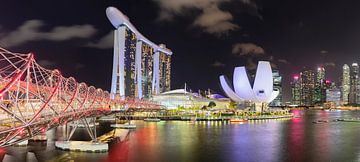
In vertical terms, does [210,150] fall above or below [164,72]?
below

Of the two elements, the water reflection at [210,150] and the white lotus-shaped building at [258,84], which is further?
the white lotus-shaped building at [258,84]

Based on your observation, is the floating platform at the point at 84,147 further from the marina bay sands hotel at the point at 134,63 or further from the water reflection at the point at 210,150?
the marina bay sands hotel at the point at 134,63

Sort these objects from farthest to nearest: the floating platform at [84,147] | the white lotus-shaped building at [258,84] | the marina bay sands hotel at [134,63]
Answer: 1. the white lotus-shaped building at [258,84]
2. the marina bay sands hotel at [134,63]
3. the floating platform at [84,147]

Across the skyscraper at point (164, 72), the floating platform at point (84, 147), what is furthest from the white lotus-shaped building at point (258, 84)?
the floating platform at point (84, 147)

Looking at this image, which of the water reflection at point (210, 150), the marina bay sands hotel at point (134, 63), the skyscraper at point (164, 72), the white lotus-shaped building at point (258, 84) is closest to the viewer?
the water reflection at point (210, 150)

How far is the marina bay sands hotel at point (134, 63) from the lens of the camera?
173 ft

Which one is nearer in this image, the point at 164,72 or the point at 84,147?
the point at 84,147

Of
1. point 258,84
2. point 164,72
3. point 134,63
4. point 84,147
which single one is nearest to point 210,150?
point 84,147

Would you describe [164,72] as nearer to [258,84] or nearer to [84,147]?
[258,84]

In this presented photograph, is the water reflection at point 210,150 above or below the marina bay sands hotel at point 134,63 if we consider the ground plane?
below

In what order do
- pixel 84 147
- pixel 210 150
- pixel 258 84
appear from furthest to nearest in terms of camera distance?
pixel 258 84, pixel 210 150, pixel 84 147

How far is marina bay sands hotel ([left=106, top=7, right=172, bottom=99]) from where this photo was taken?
173 feet

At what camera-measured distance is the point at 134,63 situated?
60.0m

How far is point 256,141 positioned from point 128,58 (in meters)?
38.4
